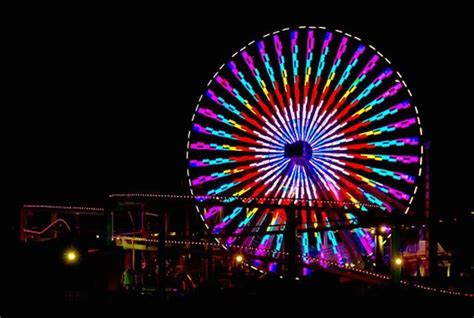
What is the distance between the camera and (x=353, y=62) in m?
14.0

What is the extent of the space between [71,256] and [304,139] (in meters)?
7.76

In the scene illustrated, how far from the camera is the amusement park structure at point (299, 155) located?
42.7 feet

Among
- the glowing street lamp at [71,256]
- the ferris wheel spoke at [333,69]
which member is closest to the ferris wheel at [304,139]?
the ferris wheel spoke at [333,69]

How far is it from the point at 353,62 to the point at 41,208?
790 cm

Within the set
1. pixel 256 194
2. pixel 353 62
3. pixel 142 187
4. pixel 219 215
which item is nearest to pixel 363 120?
pixel 353 62

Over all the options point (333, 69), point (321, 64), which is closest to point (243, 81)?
point (321, 64)

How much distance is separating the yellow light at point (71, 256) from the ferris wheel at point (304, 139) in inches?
204

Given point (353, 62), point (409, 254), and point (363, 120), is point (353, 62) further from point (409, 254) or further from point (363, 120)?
point (409, 254)

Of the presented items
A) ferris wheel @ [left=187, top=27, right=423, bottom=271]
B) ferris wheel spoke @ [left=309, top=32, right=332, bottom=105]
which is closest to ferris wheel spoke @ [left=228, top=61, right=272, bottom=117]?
ferris wheel @ [left=187, top=27, right=423, bottom=271]

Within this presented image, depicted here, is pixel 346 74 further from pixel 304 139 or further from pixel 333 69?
pixel 304 139

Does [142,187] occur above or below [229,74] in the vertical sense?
below

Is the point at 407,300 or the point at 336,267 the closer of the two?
the point at 407,300

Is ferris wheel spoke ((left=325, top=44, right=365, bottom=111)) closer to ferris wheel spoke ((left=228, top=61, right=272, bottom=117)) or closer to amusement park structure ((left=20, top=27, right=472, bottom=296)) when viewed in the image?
amusement park structure ((left=20, top=27, right=472, bottom=296))

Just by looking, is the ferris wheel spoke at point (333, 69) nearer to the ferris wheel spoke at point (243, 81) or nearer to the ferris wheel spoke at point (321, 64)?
the ferris wheel spoke at point (321, 64)
